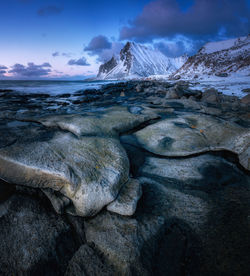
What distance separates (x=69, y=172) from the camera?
6.55 ft

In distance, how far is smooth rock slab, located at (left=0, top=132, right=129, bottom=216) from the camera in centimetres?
188

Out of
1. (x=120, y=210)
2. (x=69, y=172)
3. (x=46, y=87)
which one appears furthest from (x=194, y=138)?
(x=46, y=87)

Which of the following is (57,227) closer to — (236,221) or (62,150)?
(62,150)

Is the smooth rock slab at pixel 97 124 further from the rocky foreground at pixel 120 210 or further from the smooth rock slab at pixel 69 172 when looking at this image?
the smooth rock slab at pixel 69 172

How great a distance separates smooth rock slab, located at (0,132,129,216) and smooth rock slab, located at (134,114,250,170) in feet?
4.18

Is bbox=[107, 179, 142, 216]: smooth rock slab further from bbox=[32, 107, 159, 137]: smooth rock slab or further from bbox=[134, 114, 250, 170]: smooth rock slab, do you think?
bbox=[32, 107, 159, 137]: smooth rock slab

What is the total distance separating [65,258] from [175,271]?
107 cm

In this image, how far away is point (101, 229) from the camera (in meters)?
1.66

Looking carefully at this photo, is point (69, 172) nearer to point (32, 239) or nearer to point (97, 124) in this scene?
point (32, 239)

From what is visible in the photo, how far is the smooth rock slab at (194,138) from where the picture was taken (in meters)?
3.07

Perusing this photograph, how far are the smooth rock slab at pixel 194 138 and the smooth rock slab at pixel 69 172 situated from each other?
4.18 feet

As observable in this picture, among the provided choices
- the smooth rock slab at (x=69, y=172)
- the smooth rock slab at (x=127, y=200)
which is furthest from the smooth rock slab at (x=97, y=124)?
the smooth rock slab at (x=127, y=200)

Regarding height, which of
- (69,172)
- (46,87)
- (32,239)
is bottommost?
(46,87)

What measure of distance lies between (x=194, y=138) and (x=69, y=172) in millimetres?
2818
